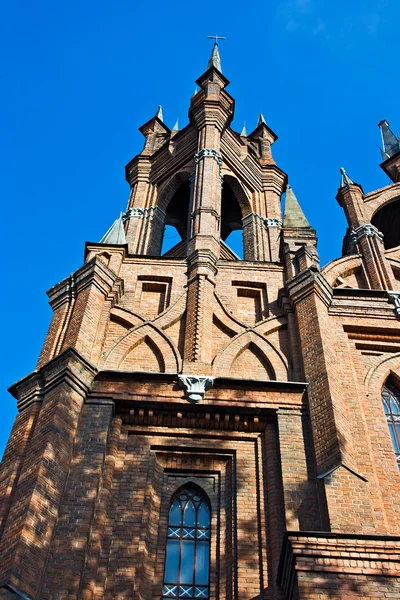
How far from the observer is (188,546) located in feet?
35.1

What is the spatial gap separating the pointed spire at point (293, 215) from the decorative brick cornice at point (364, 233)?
1338 mm

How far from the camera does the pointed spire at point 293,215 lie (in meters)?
17.1

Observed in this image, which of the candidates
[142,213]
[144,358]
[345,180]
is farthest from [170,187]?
[144,358]

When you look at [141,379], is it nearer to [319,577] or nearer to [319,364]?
[319,364]

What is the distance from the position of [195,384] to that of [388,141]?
17.3m

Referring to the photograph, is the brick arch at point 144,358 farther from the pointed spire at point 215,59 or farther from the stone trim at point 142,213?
the pointed spire at point 215,59

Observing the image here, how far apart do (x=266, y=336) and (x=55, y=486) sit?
17.0ft

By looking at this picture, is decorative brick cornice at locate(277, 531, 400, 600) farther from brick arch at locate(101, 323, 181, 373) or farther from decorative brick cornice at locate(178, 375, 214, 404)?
brick arch at locate(101, 323, 181, 373)

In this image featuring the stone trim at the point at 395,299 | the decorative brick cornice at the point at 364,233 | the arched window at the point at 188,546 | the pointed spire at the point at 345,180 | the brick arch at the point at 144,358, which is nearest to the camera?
the arched window at the point at 188,546

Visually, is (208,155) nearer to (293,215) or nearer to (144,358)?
(293,215)

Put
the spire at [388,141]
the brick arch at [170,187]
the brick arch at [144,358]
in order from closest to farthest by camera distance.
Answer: the brick arch at [144,358], the brick arch at [170,187], the spire at [388,141]

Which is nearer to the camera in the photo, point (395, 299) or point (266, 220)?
point (395, 299)

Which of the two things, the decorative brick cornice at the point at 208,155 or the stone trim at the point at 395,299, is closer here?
the stone trim at the point at 395,299

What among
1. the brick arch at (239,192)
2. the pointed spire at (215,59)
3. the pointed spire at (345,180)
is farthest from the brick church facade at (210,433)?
the pointed spire at (215,59)
